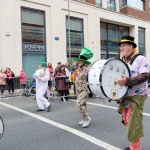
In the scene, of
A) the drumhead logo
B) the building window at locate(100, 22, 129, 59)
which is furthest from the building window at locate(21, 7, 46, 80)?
the drumhead logo

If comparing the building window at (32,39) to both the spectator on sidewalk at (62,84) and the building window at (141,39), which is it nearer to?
the spectator on sidewalk at (62,84)

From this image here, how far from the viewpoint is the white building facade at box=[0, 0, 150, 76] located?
18.6m

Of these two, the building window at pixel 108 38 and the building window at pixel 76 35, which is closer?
the building window at pixel 76 35

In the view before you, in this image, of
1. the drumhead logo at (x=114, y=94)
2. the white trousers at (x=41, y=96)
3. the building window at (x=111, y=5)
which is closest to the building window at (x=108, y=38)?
the building window at (x=111, y=5)

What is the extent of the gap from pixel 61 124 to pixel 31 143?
1729 millimetres

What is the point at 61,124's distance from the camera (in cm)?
693

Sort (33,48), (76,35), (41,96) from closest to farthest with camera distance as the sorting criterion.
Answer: (41,96) < (33,48) < (76,35)

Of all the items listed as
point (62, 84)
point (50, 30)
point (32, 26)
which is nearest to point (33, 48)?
point (32, 26)

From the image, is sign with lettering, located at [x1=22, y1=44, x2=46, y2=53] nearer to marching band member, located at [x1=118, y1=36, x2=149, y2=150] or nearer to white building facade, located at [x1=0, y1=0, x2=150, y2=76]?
white building facade, located at [x1=0, y1=0, x2=150, y2=76]

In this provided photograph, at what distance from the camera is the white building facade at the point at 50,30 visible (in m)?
18.6

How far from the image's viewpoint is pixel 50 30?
21.3 meters

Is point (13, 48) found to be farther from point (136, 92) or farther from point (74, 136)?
point (136, 92)

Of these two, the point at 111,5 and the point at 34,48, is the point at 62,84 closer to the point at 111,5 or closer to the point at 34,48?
the point at 34,48

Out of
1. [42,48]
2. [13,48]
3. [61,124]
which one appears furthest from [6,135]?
[42,48]
